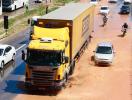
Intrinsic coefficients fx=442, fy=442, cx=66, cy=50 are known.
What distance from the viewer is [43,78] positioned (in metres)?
26.7

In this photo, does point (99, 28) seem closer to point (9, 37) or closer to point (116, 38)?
point (116, 38)

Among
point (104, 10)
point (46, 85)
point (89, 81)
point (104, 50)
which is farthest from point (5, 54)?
point (104, 10)

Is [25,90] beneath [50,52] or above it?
beneath

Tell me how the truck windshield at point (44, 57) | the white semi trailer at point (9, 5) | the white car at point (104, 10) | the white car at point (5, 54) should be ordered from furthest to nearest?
the white car at point (104, 10) < the white semi trailer at point (9, 5) < the white car at point (5, 54) < the truck windshield at point (44, 57)

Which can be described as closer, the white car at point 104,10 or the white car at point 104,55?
the white car at point 104,55

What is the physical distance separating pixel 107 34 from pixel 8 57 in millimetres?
21568

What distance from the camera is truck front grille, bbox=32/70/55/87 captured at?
26.6m

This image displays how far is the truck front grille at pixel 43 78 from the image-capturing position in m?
26.6

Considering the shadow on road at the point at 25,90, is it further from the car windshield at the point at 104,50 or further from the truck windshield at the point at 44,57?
the car windshield at the point at 104,50

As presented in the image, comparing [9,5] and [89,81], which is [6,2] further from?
[89,81]

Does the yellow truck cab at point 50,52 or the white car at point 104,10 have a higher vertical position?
the yellow truck cab at point 50,52

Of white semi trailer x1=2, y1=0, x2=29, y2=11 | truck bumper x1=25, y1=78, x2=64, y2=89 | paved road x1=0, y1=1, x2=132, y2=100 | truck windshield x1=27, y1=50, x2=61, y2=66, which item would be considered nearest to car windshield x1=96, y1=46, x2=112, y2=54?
paved road x1=0, y1=1, x2=132, y2=100

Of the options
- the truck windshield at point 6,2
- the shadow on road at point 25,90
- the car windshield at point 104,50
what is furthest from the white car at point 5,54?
the truck windshield at point 6,2

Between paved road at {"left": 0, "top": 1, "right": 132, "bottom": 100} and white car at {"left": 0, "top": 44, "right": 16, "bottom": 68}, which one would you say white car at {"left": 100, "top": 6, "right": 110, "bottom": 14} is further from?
white car at {"left": 0, "top": 44, "right": 16, "bottom": 68}
